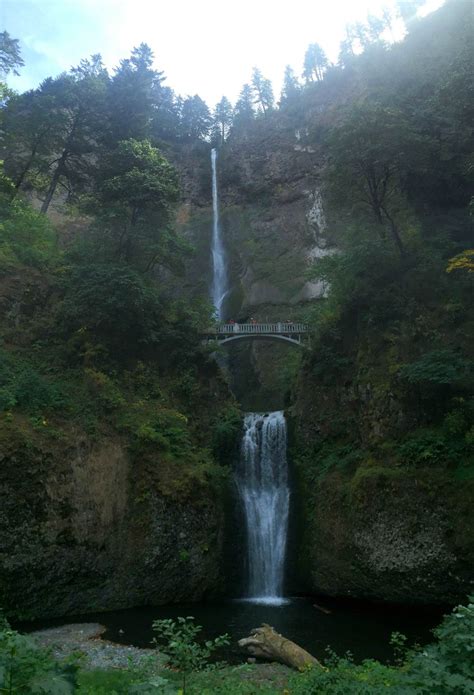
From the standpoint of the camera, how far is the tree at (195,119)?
184ft

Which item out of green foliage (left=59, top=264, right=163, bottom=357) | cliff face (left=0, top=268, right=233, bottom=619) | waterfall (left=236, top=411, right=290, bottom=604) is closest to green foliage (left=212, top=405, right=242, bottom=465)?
waterfall (left=236, top=411, right=290, bottom=604)

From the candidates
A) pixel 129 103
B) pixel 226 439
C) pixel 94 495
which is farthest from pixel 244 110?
pixel 94 495

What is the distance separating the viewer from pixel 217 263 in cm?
4447

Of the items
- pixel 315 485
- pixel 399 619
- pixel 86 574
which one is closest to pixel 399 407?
pixel 315 485

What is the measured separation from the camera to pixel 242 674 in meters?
9.01

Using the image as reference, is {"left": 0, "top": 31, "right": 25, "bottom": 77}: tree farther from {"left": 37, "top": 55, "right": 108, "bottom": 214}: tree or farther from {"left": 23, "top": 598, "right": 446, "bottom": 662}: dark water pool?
{"left": 23, "top": 598, "right": 446, "bottom": 662}: dark water pool

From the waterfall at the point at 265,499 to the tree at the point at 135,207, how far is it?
945 cm

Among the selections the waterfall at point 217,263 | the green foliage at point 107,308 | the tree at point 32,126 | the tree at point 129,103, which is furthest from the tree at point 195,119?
the green foliage at point 107,308

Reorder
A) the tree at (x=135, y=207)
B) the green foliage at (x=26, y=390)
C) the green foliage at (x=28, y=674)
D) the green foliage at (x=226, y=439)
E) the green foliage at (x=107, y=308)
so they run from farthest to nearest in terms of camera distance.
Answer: the tree at (x=135, y=207), the green foliage at (x=226, y=439), the green foliage at (x=107, y=308), the green foliage at (x=26, y=390), the green foliage at (x=28, y=674)

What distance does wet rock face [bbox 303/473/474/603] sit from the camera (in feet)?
42.7

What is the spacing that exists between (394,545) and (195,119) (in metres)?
54.9

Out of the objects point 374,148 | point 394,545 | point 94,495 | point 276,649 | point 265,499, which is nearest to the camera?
point 276,649

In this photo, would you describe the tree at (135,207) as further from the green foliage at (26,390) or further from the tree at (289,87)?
the tree at (289,87)

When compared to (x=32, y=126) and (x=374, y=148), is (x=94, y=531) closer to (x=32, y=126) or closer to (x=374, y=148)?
(x=374, y=148)
